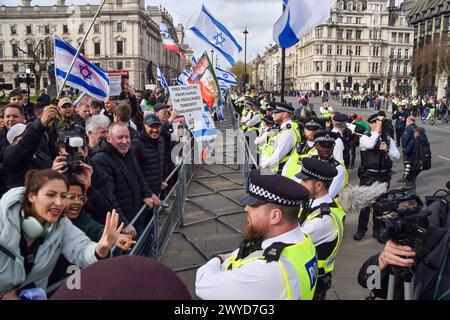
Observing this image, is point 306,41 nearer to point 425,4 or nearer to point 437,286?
point 425,4

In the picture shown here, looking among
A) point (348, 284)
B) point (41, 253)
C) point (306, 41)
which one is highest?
point (306, 41)

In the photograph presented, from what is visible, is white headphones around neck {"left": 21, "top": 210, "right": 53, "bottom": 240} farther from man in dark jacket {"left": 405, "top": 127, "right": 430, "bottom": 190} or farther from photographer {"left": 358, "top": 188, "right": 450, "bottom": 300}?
man in dark jacket {"left": 405, "top": 127, "right": 430, "bottom": 190}

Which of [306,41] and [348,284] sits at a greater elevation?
[306,41]

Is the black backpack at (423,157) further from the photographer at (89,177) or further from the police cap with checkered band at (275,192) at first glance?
the police cap with checkered band at (275,192)

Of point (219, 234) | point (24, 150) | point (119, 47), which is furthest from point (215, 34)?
point (119, 47)

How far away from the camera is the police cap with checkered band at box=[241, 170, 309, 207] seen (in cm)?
220

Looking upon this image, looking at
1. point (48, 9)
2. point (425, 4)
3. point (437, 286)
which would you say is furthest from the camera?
point (425, 4)

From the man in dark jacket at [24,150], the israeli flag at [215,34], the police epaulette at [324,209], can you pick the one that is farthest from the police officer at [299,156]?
the israeli flag at [215,34]

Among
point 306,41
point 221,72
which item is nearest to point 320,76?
point 306,41

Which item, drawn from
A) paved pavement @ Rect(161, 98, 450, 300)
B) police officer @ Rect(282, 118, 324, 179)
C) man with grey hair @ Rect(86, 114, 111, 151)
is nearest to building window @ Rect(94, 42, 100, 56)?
paved pavement @ Rect(161, 98, 450, 300)

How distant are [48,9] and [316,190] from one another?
276ft

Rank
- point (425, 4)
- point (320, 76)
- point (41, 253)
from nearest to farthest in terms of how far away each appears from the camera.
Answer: point (41, 253)
point (425, 4)
point (320, 76)

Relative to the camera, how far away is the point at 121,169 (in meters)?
4.29
